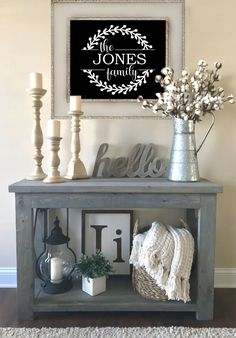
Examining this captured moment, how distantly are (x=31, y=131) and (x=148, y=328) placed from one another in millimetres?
1353

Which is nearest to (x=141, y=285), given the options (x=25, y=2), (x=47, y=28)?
(x=47, y=28)

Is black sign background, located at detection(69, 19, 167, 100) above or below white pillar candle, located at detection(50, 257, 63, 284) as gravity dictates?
above

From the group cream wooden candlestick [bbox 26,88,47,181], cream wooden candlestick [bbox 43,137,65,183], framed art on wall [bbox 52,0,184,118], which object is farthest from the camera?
framed art on wall [bbox 52,0,184,118]

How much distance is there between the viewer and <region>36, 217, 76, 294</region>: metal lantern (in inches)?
72.4

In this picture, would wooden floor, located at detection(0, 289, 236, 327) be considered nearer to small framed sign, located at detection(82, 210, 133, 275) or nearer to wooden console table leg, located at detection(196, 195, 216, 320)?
wooden console table leg, located at detection(196, 195, 216, 320)

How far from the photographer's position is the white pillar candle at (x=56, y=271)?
72.7 inches

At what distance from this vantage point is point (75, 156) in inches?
76.7

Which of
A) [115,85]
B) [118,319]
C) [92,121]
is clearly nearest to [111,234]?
[118,319]

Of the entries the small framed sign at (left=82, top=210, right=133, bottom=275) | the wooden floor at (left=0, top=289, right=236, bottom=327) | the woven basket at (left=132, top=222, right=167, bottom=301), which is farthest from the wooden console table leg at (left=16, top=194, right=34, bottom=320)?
the woven basket at (left=132, top=222, right=167, bottom=301)

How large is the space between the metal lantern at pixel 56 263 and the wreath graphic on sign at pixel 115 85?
2.95ft

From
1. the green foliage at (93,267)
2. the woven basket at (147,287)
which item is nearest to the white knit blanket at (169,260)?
the woven basket at (147,287)

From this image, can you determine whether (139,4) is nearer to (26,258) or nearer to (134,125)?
(134,125)

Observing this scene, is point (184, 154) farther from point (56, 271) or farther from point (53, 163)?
point (56, 271)

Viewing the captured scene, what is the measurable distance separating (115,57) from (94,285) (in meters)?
1.39
